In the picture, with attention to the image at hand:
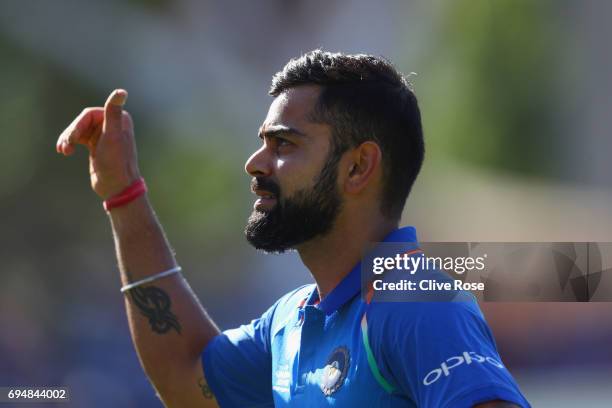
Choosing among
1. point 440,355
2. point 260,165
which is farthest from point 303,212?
point 440,355

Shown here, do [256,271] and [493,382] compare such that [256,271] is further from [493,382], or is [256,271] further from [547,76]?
[493,382]

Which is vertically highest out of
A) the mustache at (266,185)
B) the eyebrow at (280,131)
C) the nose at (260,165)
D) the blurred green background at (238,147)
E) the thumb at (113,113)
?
the blurred green background at (238,147)

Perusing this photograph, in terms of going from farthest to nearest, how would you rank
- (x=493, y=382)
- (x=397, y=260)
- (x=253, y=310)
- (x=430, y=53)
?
(x=430, y=53), (x=253, y=310), (x=397, y=260), (x=493, y=382)

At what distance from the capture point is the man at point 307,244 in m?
2.30

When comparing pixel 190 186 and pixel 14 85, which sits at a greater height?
pixel 14 85

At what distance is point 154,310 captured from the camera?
283 centimetres

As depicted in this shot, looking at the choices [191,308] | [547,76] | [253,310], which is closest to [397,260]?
Answer: [191,308]

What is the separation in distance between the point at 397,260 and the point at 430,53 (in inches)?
282

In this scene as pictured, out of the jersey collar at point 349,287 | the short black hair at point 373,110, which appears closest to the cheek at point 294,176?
the short black hair at point 373,110

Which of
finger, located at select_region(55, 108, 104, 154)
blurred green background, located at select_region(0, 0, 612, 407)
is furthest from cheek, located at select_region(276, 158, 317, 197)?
blurred green background, located at select_region(0, 0, 612, 407)

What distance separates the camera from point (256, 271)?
28.9 feet

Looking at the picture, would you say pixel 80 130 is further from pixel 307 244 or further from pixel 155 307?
pixel 307 244

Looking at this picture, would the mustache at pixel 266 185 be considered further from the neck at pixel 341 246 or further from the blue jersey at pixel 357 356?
the blue jersey at pixel 357 356

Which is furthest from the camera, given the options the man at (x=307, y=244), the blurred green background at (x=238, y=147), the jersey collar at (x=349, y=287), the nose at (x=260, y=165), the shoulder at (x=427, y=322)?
the blurred green background at (x=238, y=147)
